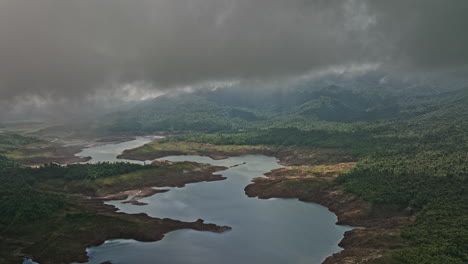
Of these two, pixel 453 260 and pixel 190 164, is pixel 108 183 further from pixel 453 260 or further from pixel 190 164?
pixel 453 260

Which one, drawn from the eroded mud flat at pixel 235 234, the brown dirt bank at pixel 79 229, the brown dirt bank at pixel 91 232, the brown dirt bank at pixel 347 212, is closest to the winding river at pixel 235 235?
the eroded mud flat at pixel 235 234

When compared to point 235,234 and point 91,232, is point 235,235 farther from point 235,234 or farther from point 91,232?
point 91,232

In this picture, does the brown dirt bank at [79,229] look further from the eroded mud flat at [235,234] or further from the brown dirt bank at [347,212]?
the brown dirt bank at [347,212]

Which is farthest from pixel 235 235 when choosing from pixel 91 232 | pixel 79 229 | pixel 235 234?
pixel 79 229

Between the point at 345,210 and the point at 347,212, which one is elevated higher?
the point at 345,210

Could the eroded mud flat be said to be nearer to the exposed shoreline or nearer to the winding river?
the winding river

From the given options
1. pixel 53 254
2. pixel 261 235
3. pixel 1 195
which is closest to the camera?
pixel 53 254

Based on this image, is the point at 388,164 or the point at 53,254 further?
the point at 388,164

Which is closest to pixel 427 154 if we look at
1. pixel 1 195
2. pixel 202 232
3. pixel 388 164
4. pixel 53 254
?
pixel 388 164
